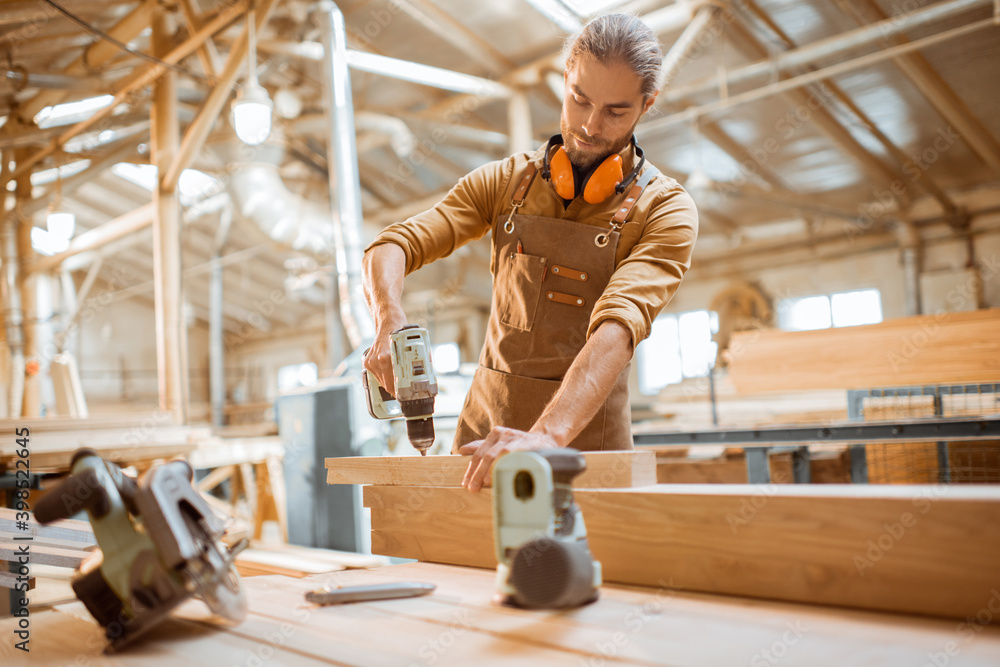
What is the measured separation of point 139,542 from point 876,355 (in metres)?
4.34

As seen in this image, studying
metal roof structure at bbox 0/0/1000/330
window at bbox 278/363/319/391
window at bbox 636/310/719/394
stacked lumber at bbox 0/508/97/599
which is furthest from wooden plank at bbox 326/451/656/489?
window at bbox 278/363/319/391

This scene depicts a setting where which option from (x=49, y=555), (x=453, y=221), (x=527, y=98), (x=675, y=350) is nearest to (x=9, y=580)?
(x=49, y=555)

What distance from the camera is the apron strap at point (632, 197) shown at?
1.90 metres

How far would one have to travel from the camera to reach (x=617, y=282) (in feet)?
5.40

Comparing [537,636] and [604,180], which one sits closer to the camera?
[537,636]

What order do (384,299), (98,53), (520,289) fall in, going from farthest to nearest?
(98,53) < (520,289) < (384,299)

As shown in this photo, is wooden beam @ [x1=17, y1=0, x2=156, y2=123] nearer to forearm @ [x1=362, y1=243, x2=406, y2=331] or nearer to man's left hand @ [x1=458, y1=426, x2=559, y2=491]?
forearm @ [x1=362, y1=243, x2=406, y2=331]

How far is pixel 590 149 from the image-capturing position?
6.25 ft

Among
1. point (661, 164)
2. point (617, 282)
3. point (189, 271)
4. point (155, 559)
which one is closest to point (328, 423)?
point (617, 282)

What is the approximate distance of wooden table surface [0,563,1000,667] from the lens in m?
0.88

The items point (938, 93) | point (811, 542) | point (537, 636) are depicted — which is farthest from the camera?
Result: point (938, 93)

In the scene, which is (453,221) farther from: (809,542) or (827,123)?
(827,123)

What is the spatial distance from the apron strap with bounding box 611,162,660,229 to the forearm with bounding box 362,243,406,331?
1.88 feet

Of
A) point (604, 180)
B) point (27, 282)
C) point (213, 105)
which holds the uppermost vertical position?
point (213, 105)
